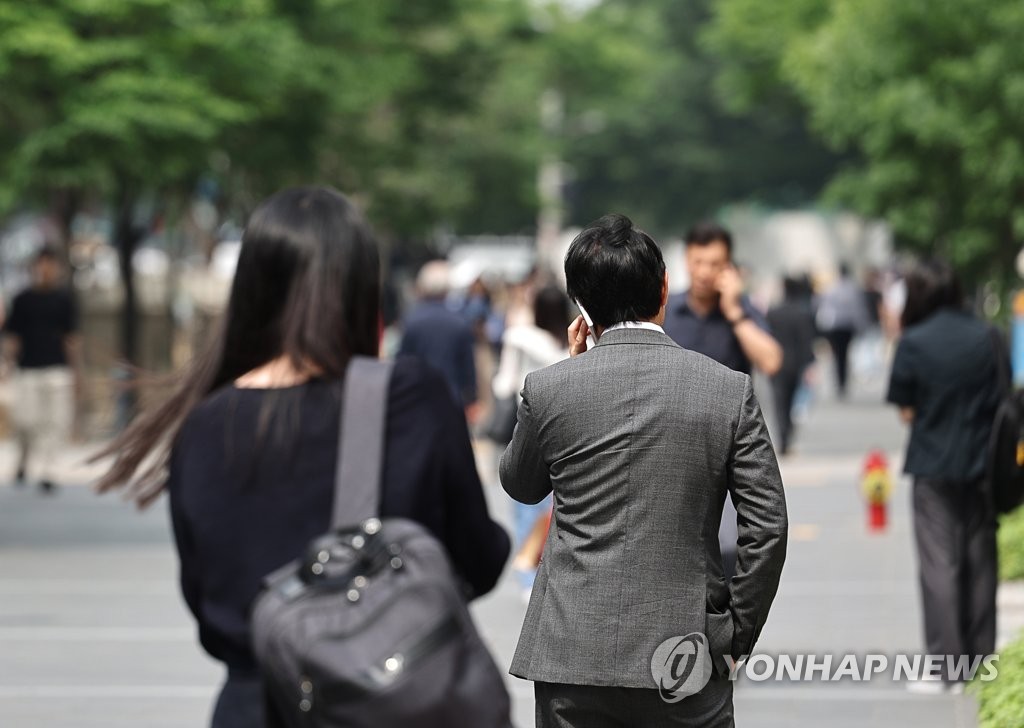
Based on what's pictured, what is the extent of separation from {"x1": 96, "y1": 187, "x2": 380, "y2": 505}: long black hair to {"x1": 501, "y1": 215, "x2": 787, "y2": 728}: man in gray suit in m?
0.87

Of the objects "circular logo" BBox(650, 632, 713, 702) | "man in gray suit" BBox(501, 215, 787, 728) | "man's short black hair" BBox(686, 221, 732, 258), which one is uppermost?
"man's short black hair" BBox(686, 221, 732, 258)

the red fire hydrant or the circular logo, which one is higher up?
the circular logo

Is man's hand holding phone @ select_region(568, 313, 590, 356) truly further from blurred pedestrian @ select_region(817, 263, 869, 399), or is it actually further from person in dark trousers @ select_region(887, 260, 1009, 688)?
blurred pedestrian @ select_region(817, 263, 869, 399)

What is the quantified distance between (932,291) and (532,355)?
108 inches

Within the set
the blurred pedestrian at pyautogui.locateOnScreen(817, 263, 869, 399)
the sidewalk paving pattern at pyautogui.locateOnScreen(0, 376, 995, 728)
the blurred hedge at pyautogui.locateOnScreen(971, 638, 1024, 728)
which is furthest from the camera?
the blurred pedestrian at pyautogui.locateOnScreen(817, 263, 869, 399)

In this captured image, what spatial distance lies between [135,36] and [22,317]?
4.88 meters

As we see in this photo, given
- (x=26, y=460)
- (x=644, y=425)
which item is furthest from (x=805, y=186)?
(x=644, y=425)

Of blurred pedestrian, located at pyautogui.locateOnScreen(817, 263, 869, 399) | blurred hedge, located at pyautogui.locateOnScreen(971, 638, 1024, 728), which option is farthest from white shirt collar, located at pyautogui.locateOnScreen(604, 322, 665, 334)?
blurred pedestrian, located at pyautogui.locateOnScreen(817, 263, 869, 399)

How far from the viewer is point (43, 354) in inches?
630

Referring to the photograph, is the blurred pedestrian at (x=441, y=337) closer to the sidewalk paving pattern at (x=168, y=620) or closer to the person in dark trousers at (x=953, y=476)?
the sidewalk paving pattern at (x=168, y=620)

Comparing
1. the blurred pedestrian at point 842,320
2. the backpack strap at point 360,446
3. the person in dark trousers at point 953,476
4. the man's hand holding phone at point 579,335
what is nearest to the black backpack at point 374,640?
the backpack strap at point 360,446

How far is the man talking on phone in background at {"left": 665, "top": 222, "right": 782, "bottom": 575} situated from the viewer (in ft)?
24.5

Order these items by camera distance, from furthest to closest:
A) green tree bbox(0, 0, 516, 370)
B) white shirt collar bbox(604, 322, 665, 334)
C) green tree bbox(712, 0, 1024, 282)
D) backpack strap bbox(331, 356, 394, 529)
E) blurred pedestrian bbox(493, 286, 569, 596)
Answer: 1. green tree bbox(712, 0, 1024, 282)
2. green tree bbox(0, 0, 516, 370)
3. blurred pedestrian bbox(493, 286, 569, 596)
4. white shirt collar bbox(604, 322, 665, 334)
5. backpack strap bbox(331, 356, 394, 529)

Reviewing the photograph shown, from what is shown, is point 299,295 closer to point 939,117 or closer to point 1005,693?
point 1005,693
